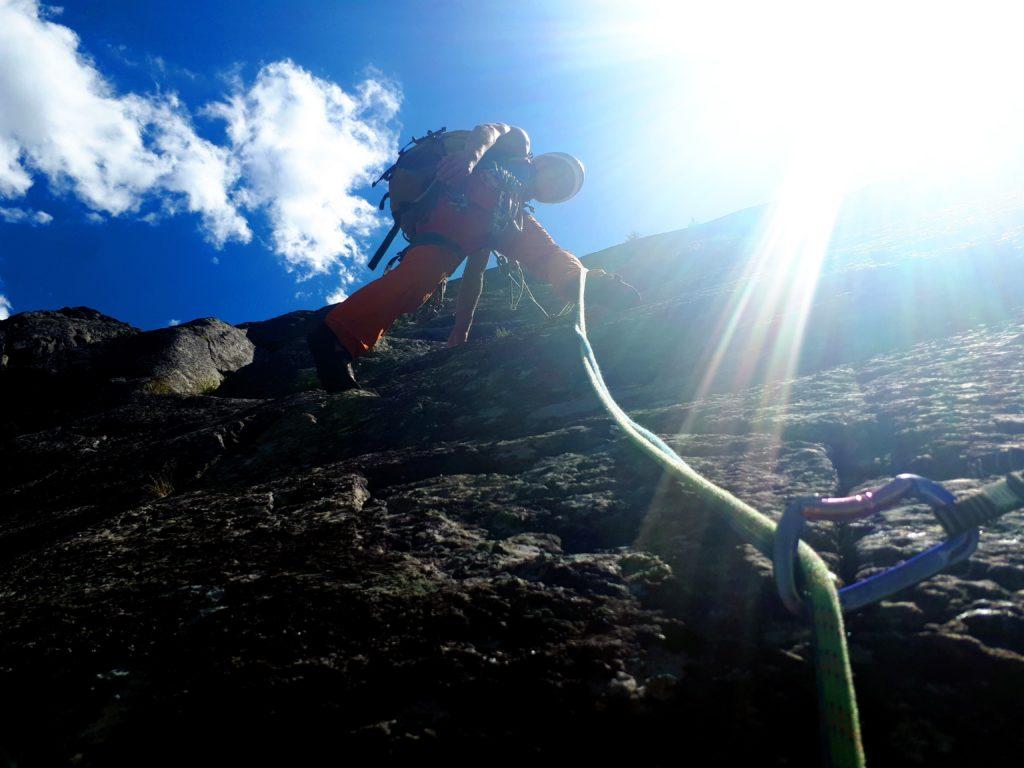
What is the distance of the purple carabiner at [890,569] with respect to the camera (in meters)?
0.68

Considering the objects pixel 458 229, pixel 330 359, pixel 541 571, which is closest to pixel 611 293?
pixel 458 229

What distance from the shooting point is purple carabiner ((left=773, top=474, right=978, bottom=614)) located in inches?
26.9

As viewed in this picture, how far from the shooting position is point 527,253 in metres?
3.94

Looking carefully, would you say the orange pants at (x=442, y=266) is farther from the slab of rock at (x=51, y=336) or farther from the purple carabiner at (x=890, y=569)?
the slab of rock at (x=51, y=336)

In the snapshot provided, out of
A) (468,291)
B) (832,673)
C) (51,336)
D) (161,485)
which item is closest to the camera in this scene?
(832,673)

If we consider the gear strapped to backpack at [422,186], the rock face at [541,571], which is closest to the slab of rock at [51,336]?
the rock face at [541,571]

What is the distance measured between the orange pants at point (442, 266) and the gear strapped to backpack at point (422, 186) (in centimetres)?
7

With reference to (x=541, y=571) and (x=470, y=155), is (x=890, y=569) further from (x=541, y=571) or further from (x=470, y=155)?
(x=470, y=155)

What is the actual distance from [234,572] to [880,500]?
1236 mm

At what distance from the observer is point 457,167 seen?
10.9 feet

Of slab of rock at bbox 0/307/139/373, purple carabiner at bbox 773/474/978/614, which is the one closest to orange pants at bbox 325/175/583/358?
purple carabiner at bbox 773/474/978/614

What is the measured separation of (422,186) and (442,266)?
605mm

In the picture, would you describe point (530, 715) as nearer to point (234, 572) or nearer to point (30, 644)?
point (234, 572)

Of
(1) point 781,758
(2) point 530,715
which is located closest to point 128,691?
(2) point 530,715
